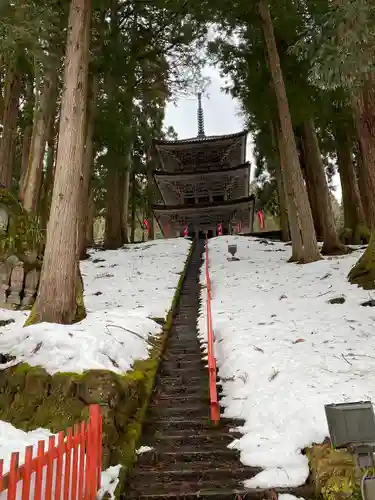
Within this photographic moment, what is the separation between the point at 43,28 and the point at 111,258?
9.78m

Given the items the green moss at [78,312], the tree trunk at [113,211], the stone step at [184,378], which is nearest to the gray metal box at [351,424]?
the stone step at [184,378]

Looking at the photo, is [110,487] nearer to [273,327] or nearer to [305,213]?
[273,327]

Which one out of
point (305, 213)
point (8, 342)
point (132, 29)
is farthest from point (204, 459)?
point (132, 29)

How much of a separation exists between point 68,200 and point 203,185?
76.9 ft

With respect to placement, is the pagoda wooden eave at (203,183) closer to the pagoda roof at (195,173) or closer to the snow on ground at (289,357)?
the pagoda roof at (195,173)

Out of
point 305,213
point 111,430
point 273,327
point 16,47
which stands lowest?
point 111,430

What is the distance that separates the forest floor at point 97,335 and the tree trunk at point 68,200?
1.54ft

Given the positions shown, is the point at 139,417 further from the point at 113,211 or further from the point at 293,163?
the point at 113,211

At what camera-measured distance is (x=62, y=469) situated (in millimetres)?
3051

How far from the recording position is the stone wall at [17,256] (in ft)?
28.4

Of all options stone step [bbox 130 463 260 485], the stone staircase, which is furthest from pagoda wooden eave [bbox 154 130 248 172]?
stone step [bbox 130 463 260 485]

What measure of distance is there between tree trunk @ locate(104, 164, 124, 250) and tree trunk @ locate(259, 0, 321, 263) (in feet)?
30.6

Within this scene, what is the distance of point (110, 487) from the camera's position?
3975 millimetres

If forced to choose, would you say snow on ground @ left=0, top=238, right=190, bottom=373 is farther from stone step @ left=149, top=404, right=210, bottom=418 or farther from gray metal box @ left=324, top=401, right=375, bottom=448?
gray metal box @ left=324, top=401, right=375, bottom=448
